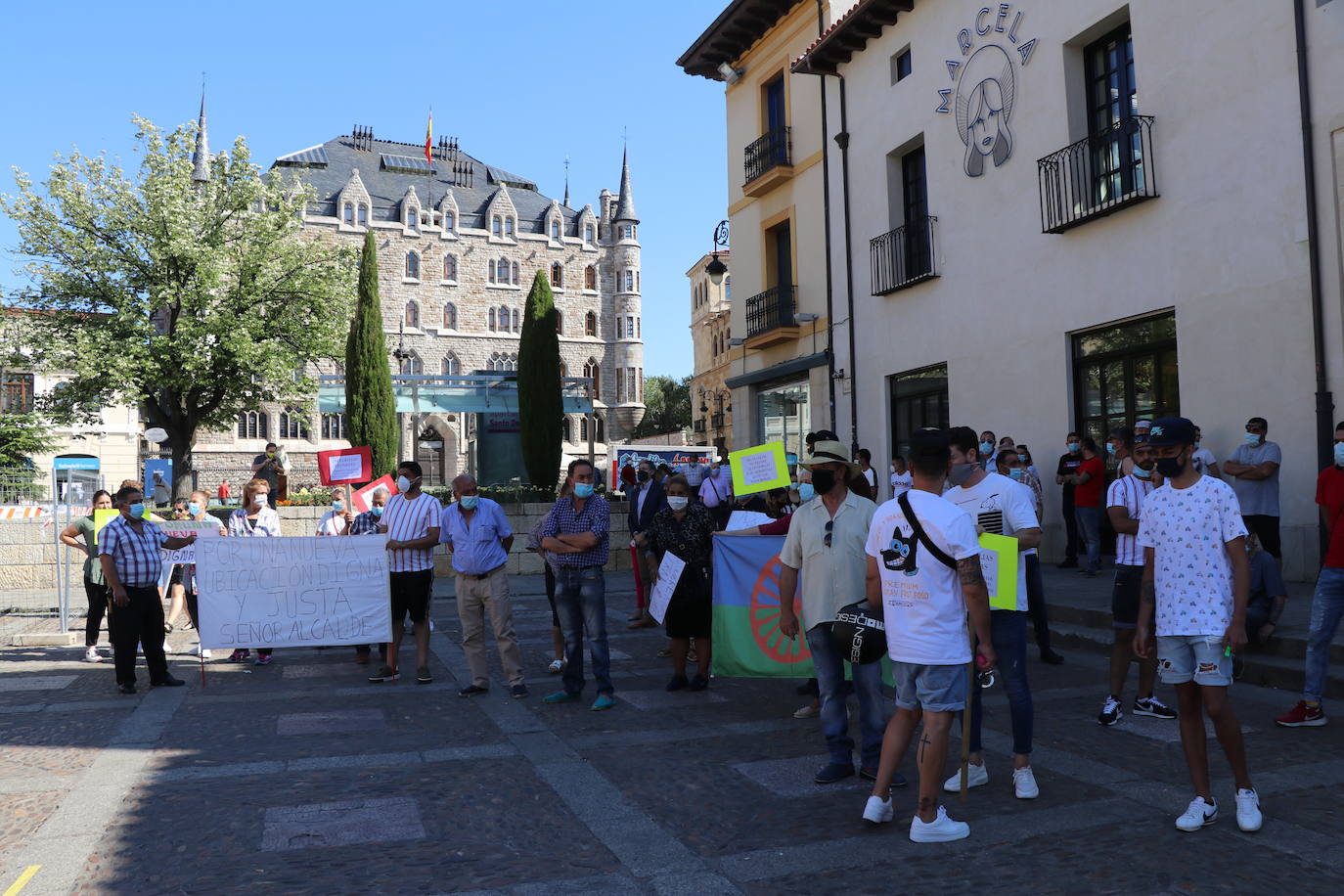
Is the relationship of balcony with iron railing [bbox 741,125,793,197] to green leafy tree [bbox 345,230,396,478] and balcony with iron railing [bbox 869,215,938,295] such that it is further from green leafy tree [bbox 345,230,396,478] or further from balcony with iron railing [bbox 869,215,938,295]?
green leafy tree [bbox 345,230,396,478]

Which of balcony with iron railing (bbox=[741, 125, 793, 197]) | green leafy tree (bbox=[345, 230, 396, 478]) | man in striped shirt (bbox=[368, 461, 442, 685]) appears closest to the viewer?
man in striped shirt (bbox=[368, 461, 442, 685])

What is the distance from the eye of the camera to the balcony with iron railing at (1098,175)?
13109mm

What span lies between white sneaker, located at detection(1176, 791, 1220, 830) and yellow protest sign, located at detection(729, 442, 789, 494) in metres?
4.32

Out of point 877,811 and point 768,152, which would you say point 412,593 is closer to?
point 877,811

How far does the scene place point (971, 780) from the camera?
18.0 feet

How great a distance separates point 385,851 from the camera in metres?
4.70

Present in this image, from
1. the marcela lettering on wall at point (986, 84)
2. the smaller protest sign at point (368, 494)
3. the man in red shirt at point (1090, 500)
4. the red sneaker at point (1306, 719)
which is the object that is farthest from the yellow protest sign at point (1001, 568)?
the marcela lettering on wall at point (986, 84)

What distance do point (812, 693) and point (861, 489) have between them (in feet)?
7.99

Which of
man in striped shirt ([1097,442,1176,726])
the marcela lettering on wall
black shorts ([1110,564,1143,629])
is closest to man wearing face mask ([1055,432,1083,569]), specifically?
the marcela lettering on wall

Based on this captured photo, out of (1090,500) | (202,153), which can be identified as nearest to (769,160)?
(1090,500)

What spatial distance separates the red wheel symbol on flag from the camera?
7.79 meters

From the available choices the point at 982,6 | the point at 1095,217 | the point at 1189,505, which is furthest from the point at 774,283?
the point at 1189,505

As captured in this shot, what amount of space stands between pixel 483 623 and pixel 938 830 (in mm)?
4805

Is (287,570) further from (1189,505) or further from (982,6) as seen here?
(982,6)
